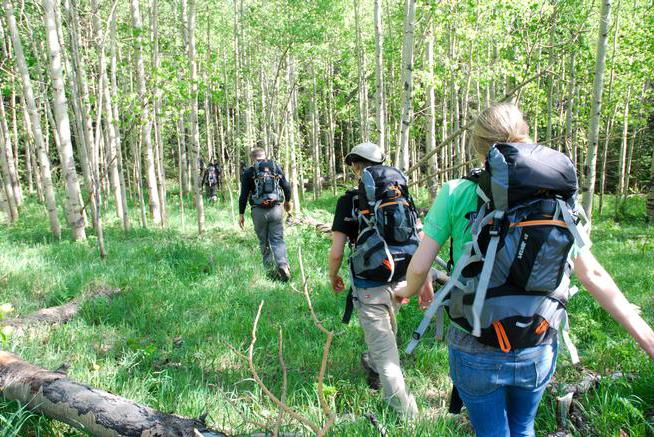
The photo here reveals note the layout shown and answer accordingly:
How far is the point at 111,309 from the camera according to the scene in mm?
4996

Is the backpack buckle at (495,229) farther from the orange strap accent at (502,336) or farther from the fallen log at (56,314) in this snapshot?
the fallen log at (56,314)

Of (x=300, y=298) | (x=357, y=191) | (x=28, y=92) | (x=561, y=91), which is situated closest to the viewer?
(x=357, y=191)

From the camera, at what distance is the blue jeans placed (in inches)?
67.0

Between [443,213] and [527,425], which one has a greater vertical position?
[443,213]

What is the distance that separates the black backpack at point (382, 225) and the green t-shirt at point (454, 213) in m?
1.13

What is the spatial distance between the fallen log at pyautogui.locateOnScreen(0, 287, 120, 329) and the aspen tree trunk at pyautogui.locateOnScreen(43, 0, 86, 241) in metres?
3.60

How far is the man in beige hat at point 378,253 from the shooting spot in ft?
9.96

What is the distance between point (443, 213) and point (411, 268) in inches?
11.1

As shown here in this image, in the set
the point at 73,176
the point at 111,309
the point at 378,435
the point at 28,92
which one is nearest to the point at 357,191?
the point at 378,435

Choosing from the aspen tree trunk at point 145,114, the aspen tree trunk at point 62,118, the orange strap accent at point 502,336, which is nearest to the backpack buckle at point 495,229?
the orange strap accent at point 502,336

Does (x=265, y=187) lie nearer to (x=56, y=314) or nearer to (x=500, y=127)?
(x=56, y=314)

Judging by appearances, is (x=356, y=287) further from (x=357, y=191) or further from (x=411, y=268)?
(x=411, y=268)

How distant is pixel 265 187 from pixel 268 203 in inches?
9.8

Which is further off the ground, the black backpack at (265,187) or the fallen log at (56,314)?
the black backpack at (265,187)
